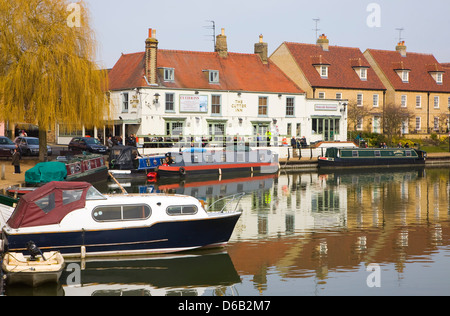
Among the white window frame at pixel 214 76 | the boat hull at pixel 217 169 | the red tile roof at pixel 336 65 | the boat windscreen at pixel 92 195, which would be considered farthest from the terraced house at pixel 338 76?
the boat windscreen at pixel 92 195

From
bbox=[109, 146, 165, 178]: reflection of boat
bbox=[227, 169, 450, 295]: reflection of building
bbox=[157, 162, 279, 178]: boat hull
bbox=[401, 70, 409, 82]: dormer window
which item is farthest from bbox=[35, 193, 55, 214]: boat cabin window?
bbox=[401, 70, 409, 82]: dormer window

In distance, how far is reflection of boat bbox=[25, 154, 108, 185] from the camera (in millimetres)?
A: 29969

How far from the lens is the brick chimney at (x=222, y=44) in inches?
2473

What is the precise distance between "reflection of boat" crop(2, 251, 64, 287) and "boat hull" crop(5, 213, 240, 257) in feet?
5.82

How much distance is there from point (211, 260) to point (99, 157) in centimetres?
2182

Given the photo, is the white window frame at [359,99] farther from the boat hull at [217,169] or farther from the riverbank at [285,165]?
the boat hull at [217,169]

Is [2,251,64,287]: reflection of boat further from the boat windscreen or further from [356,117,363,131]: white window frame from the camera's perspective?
[356,117,363,131]: white window frame

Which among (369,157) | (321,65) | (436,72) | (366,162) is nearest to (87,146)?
(366,162)

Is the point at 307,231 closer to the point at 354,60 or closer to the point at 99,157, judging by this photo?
the point at 99,157

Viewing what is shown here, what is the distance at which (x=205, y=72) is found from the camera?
5962 centimetres

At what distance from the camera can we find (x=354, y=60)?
72.4 metres

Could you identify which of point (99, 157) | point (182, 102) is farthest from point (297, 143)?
point (99, 157)

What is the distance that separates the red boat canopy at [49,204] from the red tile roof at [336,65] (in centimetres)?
4953

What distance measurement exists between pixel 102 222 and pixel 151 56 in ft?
122
